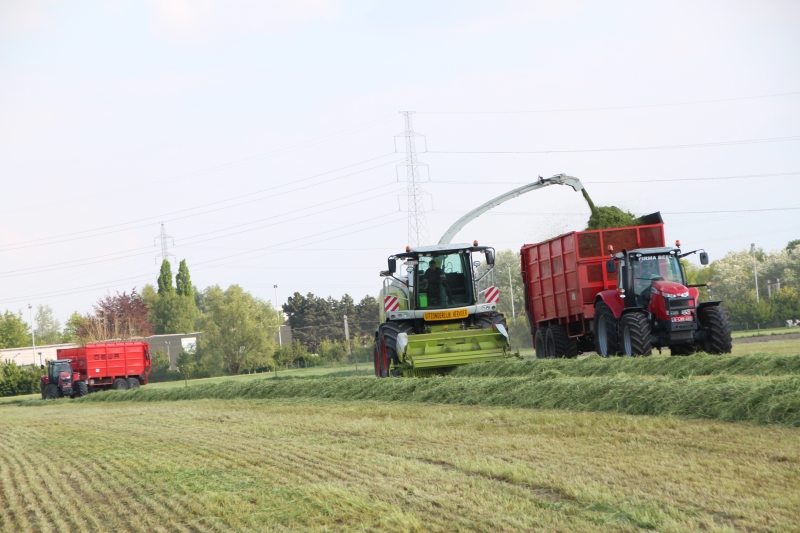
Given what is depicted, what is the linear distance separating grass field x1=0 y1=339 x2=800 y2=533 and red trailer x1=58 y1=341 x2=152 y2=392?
22401mm

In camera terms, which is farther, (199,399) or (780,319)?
(780,319)

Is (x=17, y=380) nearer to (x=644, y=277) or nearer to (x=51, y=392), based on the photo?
(x=51, y=392)

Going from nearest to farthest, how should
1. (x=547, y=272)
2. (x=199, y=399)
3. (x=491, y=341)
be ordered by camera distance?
(x=491, y=341) < (x=547, y=272) < (x=199, y=399)

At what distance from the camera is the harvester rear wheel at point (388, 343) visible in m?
15.9

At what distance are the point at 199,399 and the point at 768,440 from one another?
1541cm

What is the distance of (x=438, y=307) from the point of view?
16.7m

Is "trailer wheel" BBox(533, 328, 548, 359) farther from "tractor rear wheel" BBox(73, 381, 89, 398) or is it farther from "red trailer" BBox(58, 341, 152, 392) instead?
"red trailer" BBox(58, 341, 152, 392)

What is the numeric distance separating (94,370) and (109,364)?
702 millimetres

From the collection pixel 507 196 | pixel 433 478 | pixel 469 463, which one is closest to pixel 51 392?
pixel 507 196

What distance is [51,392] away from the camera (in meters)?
33.6

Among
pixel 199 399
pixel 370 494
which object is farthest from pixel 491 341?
pixel 370 494

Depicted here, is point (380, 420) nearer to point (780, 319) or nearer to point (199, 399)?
point (199, 399)

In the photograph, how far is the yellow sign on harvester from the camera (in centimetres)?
1631

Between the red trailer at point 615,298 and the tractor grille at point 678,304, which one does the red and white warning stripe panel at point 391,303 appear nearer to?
the red trailer at point 615,298
